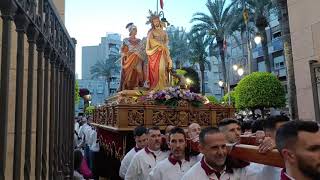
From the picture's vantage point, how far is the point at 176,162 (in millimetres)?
4289

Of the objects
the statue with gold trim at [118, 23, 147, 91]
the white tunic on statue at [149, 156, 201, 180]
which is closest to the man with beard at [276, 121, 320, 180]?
the white tunic on statue at [149, 156, 201, 180]

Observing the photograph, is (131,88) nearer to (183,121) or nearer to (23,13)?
(183,121)

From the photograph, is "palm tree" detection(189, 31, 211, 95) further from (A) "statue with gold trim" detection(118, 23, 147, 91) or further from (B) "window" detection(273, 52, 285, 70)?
(A) "statue with gold trim" detection(118, 23, 147, 91)

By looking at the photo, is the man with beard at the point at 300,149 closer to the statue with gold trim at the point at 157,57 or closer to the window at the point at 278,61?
the statue with gold trim at the point at 157,57

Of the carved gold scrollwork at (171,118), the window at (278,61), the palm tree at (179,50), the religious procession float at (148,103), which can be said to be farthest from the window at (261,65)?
the carved gold scrollwork at (171,118)

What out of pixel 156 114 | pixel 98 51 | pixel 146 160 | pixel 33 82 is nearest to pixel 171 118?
pixel 156 114

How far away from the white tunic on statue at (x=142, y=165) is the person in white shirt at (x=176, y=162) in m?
0.90

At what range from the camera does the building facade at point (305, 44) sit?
7.05 m

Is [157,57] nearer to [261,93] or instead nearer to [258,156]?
[258,156]

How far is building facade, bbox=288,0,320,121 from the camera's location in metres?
7.05

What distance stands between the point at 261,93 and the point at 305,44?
18.8 meters

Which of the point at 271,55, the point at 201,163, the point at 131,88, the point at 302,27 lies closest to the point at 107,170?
the point at 131,88

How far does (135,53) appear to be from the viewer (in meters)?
12.6

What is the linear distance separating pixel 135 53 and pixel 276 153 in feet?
35.0
